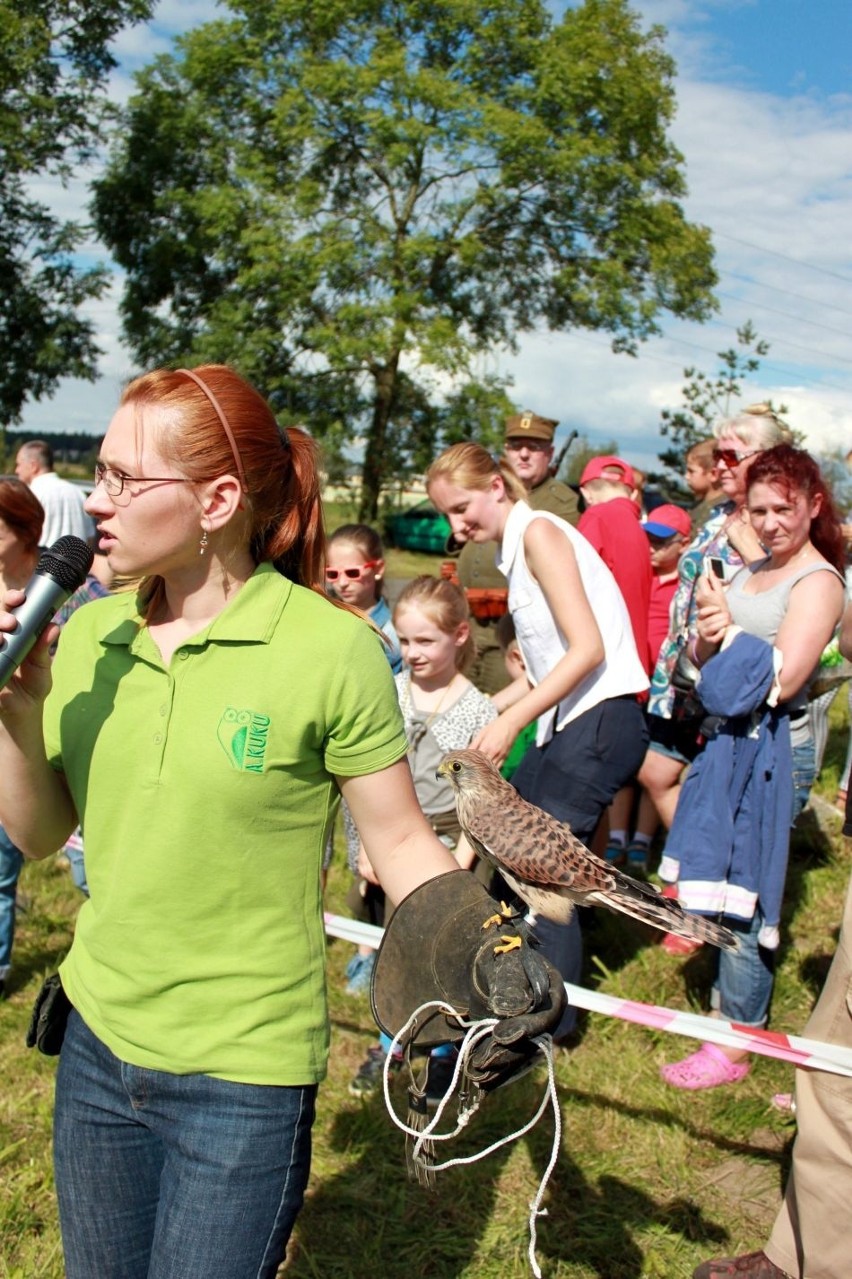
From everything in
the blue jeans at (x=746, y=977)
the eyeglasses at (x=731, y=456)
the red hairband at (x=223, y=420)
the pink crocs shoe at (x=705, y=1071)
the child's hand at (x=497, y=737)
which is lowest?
the pink crocs shoe at (x=705, y=1071)

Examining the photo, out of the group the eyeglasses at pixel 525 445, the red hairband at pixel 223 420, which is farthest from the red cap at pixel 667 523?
the red hairband at pixel 223 420

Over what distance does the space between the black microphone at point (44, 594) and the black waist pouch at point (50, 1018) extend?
677 mm

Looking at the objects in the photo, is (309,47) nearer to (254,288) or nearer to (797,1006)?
(254,288)

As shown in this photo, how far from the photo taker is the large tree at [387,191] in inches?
1117

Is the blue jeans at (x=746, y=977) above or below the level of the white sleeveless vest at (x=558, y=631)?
below

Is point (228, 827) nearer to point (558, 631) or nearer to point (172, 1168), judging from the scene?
point (172, 1168)

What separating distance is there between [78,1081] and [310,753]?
748mm

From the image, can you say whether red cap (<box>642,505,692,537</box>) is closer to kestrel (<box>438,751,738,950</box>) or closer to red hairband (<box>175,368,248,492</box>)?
kestrel (<box>438,751,738,950</box>)

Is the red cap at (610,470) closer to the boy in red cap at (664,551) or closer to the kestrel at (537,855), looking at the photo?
the boy in red cap at (664,551)

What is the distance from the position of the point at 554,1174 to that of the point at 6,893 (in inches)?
96.8

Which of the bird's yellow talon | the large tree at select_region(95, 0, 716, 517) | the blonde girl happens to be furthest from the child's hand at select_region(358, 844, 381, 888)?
the large tree at select_region(95, 0, 716, 517)

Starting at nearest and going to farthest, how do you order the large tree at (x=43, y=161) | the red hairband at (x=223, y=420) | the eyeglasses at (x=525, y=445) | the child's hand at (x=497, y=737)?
the red hairband at (x=223, y=420), the child's hand at (x=497, y=737), the eyeglasses at (x=525, y=445), the large tree at (x=43, y=161)

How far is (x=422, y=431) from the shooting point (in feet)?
100

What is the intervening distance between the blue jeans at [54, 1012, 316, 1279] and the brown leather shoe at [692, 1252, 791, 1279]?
1.46 meters
